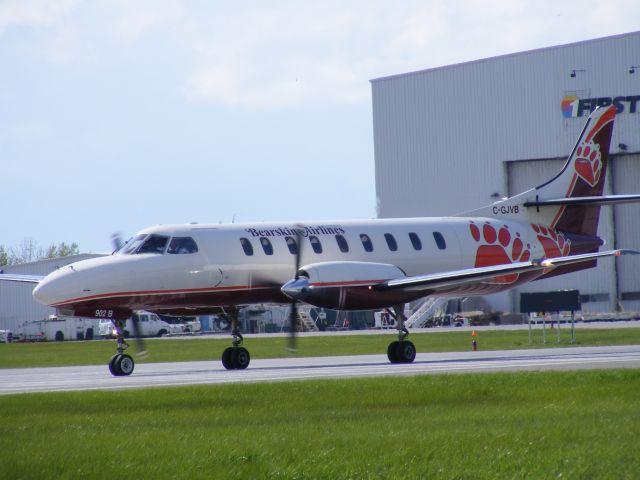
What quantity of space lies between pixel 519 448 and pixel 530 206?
25.6 metres

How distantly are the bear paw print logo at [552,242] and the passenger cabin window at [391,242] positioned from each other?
18.9 feet

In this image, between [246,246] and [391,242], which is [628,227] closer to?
[391,242]

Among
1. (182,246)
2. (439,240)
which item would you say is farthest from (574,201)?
(182,246)

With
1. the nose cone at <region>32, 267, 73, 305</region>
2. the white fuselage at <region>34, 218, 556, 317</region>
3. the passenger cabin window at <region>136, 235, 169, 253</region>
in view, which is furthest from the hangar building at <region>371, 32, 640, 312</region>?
the nose cone at <region>32, 267, 73, 305</region>

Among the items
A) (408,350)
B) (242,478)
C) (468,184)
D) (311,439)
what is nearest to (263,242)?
(408,350)

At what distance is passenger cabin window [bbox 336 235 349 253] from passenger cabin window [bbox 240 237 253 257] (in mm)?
2863

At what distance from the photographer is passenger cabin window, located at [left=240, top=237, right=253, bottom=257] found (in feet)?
108

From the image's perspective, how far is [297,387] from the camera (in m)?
22.1

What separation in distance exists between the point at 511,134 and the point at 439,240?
42.1m

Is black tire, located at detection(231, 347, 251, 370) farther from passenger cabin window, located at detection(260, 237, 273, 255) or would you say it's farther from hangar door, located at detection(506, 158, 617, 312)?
hangar door, located at detection(506, 158, 617, 312)

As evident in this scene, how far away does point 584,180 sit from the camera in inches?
1563

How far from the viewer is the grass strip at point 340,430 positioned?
42.7ft

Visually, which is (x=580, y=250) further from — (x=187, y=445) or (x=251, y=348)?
(x=187, y=445)

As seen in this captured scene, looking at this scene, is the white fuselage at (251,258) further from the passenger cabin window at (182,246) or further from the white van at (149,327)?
the white van at (149,327)
